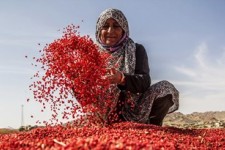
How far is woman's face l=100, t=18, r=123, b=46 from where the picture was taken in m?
9.50

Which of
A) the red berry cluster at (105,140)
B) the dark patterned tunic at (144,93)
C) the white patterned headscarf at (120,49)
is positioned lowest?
the red berry cluster at (105,140)

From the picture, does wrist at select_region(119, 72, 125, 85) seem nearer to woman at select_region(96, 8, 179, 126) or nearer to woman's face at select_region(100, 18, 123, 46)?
woman at select_region(96, 8, 179, 126)

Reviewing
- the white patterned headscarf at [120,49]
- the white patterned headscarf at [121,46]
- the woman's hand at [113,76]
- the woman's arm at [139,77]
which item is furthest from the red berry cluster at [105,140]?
the white patterned headscarf at [121,46]

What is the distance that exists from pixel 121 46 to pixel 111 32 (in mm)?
564

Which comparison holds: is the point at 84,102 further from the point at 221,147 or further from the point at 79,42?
the point at 221,147

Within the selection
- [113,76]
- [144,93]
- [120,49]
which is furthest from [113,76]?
[120,49]

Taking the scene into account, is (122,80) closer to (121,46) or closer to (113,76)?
(113,76)

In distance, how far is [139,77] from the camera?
353 inches

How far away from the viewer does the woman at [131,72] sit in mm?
9492

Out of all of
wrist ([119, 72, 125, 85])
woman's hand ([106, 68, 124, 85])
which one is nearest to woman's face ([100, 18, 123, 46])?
wrist ([119, 72, 125, 85])

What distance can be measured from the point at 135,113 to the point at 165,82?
1025 millimetres

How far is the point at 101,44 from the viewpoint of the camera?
9.90 metres

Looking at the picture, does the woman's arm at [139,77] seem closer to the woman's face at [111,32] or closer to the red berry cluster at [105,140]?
the woman's face at [111,32]

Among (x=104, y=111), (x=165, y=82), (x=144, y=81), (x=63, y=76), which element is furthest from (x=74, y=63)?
(x=165, y=82)
